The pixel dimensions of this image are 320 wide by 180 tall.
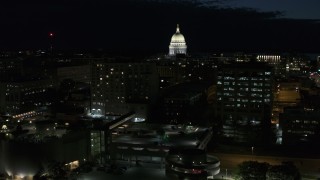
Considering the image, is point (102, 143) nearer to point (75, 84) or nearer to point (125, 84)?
point (125, 84)

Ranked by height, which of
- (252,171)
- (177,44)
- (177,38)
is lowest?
(252,171)

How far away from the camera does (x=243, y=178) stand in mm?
15422

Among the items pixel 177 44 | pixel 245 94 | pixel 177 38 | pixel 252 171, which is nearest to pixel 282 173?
pixel 252 171

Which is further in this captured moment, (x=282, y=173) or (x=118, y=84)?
(x=118, y=84)

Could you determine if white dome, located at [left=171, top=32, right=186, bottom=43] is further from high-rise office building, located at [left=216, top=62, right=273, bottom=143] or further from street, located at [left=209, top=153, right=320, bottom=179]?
street, located at [left=209, top=153, right=320, bottom=179]

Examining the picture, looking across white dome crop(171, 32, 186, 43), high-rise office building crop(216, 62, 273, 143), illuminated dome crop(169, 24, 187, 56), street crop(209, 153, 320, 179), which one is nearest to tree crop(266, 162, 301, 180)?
street crop(209, 153, 320, 179)

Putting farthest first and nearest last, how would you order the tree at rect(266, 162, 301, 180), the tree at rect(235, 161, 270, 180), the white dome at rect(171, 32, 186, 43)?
the white dome at rect(171, 32, 186, 43) → the tree at rect(235, 161, 270, 180) → the tree at rect(266, 162, 301, 180)

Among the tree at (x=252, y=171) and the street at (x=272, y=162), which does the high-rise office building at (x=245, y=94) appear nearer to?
the street at (x=272, y=162)

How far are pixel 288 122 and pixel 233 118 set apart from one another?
18.5ft

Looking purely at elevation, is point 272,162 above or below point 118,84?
below

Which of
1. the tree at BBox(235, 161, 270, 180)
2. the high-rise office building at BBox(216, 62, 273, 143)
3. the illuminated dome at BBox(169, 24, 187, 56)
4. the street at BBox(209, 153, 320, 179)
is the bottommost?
the street at BBox(209, 153, 320, 179)

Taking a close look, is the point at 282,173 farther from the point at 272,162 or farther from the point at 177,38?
the point at 177,38

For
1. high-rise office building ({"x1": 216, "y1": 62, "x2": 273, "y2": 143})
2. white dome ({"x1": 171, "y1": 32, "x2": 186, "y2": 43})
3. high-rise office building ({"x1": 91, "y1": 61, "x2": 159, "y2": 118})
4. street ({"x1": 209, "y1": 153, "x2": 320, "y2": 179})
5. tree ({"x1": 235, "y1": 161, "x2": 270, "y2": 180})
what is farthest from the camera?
white dome ({"x1": 171, "y1": 32, "x2": 186, "y2": 43})

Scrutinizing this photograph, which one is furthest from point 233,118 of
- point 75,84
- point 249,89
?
point 75,84
